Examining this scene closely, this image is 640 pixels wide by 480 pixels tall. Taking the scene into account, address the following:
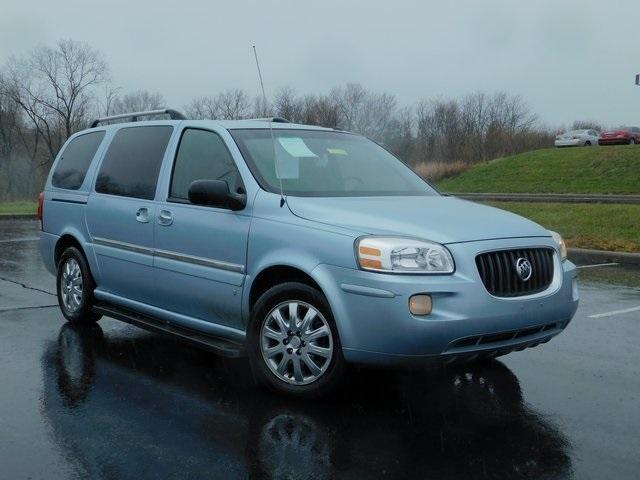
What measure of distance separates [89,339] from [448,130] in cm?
5883

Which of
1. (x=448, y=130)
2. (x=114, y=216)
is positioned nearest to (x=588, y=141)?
(x=448, y=130)

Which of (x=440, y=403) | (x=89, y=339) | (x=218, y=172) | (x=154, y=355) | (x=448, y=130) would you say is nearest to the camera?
(x=440, y=403)

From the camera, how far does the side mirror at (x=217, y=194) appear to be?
5.04 m

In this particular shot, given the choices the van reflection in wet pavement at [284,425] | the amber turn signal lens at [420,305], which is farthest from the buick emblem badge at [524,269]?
the van reflection in wet pavement at [284,425]

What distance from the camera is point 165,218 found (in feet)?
18.5

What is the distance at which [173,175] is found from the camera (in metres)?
5.83

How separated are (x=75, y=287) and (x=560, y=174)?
30048mm

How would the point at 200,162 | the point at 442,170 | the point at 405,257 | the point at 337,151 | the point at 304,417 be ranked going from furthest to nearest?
1. the point at 442,170
2. the point at 337,151
3. the point at 200,162
4. the point at 304,417
5. the point at 405,257

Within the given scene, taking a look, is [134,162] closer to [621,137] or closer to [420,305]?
[420,305]

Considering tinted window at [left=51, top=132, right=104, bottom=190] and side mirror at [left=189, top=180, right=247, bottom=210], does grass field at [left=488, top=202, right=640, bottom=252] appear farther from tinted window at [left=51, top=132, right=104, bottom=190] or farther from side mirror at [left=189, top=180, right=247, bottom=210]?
side mirror at [left=189, top=180, right=247, bottom=210]

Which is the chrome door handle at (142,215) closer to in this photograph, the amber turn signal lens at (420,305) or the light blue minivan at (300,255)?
the light blue minivan at (300,255)

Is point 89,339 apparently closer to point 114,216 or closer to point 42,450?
point 114,216

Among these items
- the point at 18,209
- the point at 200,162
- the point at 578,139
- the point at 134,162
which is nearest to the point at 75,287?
the point at 134,162

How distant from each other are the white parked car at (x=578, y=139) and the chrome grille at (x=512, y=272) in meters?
46.6
